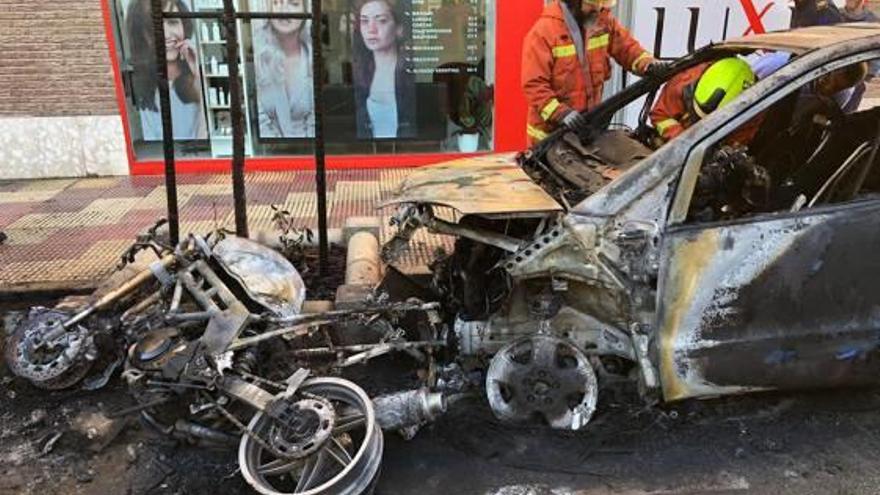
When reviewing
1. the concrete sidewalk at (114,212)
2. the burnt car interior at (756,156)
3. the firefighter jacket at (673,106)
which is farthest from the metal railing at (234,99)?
the firefighter jacket at (673,106)

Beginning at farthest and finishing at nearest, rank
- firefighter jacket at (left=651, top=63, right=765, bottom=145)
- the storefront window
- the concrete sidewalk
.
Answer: the storefront window → the concrete sidewalk → firefighter jacket at (left=651, top=63, right=765, bottom=145)

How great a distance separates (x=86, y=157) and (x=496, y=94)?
15.5 feet

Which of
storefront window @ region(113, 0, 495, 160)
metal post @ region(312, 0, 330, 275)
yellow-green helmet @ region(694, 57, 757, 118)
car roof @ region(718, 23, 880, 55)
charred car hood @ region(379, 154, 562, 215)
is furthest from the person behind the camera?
storefront window @ region(113, 0, 495, 160)

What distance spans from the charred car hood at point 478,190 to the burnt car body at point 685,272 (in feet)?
0.05

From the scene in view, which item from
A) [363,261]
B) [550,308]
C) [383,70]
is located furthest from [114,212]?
[550,308]

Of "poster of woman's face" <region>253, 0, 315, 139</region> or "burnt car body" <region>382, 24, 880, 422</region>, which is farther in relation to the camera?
"poster of woman's face" <region>253, 0, 315, 139</region>

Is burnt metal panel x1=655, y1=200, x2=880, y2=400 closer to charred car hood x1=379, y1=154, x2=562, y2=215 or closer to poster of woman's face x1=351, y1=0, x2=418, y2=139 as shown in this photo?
charred car hood x1=379, y1=154, x2=562, y2=215

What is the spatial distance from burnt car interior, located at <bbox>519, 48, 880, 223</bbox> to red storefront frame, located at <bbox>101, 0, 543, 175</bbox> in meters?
3.79

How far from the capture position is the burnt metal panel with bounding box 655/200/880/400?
3.09 metres

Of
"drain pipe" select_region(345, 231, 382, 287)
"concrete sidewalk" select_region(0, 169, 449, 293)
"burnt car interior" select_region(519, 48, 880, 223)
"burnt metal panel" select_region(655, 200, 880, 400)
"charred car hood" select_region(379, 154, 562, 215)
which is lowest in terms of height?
"concrete sidewalk" select_region(0, 169, 449, 293)

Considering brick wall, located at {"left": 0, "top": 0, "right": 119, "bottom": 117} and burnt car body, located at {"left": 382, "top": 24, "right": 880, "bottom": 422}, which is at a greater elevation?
brick wall, located at {"left": 0, "top": 0, "right": 119, "bottom": 117}

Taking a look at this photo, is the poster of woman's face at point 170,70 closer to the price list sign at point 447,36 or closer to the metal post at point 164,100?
the price list sign at point 447,36

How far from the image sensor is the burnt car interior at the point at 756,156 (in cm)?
341

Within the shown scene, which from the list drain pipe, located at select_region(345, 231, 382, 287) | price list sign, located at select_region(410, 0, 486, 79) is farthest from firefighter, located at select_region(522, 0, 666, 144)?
price list sign, located at select_region(410, 0, 486, 79)
